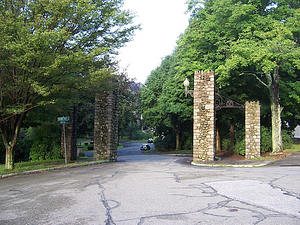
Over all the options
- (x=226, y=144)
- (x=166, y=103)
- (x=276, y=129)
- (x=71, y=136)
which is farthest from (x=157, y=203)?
(x=166, y=103)

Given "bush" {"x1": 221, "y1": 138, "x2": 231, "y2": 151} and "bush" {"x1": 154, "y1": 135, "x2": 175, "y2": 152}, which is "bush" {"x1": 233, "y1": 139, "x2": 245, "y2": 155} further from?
"bush" {"x1": 154, "y1": 135, "x2": 175, "y2": 152}

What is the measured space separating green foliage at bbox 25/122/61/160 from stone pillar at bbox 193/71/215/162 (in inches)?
496

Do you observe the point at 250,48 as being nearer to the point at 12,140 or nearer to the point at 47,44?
the point at 47,44

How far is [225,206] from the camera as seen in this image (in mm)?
6199

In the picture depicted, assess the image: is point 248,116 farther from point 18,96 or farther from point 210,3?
point 18,96

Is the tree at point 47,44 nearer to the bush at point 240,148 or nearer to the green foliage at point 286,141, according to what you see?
the bush at point 240,148

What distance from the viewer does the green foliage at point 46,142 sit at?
84.2 ft

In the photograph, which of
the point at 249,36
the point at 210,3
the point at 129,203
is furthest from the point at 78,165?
the point at 210,3

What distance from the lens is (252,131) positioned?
2038 centimetres

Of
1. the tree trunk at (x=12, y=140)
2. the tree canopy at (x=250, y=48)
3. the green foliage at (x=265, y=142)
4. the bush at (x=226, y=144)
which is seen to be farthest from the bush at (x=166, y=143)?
the tree trunk at (x=12, y=140)

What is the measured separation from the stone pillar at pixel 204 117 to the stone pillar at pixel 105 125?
609cm

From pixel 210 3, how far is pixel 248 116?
11.2m

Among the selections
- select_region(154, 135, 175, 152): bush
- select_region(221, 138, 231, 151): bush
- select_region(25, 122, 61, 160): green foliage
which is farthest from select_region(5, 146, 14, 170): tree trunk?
select_region(154, 135, 175, 152): bush

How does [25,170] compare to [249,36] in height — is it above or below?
below
